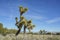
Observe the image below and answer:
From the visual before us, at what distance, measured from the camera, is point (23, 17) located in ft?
105

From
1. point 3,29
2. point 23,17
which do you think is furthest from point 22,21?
point 3,29

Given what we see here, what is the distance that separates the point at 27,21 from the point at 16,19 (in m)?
2.35

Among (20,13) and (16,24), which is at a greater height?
(20,13)

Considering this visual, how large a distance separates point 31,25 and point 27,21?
1269 mm

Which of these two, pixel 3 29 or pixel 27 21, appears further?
pixel 3 29

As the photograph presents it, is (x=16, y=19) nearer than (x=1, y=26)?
Yes

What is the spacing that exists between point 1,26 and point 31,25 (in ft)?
45.8

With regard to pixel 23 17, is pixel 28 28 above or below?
below

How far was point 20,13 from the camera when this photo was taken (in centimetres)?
3247

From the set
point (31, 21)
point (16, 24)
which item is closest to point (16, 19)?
point (16, 24)

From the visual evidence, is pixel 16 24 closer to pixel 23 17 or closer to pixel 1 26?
pixel 23 17

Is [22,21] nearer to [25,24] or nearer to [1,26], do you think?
[25,24]

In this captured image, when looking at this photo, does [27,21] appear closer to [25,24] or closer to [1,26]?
[25,24]

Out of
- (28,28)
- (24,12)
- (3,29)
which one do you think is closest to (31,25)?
(28,28)
